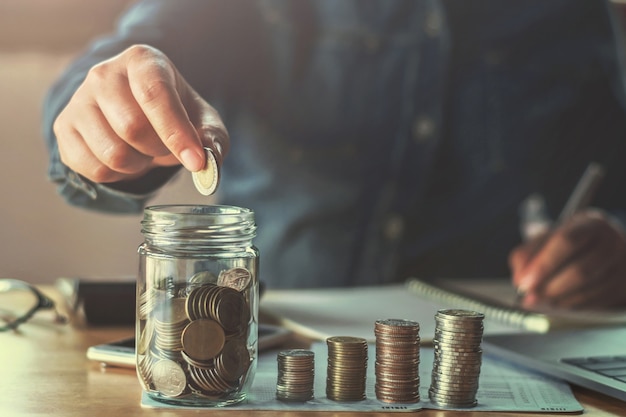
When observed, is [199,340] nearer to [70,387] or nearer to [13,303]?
[70,387]

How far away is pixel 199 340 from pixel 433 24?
56.1 inches

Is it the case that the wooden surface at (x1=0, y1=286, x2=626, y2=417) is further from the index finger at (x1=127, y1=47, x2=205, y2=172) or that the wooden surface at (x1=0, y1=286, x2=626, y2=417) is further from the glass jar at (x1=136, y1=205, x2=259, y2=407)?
the index finger at (x1=127, y1=47, x2=205, y2=172)

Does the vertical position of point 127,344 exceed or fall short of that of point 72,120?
it falls short

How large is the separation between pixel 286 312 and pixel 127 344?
35 centimetres

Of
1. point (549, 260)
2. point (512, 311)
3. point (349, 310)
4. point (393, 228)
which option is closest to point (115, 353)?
point (349, 310)

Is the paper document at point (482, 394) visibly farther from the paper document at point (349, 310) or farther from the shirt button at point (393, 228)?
the shirt button at point (393, 228)

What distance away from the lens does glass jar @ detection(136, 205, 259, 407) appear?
0.82 meters

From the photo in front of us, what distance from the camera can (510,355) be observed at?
106cm

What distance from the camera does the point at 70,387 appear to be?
92 centimetres

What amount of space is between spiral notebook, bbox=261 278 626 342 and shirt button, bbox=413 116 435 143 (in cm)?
54

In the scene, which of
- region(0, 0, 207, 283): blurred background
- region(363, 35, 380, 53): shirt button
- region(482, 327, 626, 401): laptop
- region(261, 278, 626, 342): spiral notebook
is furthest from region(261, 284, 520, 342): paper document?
region(0, 0, 207, 283): blurred background

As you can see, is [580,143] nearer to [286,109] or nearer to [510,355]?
[286,109]

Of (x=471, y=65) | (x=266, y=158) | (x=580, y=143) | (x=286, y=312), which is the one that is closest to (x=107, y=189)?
(x=286, y=312)

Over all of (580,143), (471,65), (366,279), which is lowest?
(366,279)
